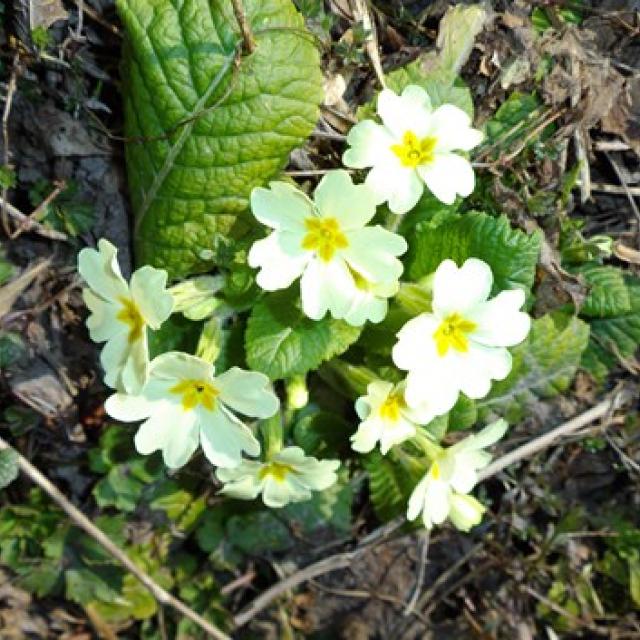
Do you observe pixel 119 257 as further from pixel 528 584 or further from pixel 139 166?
pixel 528 584

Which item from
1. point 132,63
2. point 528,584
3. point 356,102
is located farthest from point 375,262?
point 528,584

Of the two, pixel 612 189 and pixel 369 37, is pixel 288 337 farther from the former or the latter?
pixel 612 189

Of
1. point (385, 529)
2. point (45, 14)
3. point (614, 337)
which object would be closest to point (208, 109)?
point (45, 14)

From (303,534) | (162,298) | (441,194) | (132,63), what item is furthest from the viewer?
(303,534)

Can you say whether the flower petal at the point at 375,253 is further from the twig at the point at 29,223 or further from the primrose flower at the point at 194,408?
the twig at the point at 29,223

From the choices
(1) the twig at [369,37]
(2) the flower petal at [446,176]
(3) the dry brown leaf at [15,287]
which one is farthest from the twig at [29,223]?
(2) the flower petal at [446,176]

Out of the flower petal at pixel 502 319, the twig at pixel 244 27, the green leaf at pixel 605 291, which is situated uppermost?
the twig at pixel 244 27
